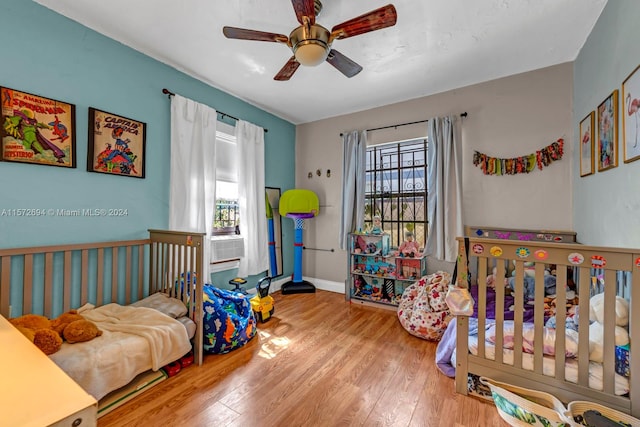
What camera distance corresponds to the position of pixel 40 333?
1.44m

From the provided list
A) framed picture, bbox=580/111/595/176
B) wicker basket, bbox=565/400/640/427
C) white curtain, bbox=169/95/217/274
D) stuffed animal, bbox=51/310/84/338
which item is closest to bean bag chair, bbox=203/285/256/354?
white curtain, bbox=169/95/217/274

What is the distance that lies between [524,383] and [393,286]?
1.79 meters

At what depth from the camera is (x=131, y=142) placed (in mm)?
2293

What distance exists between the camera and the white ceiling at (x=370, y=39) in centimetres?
184

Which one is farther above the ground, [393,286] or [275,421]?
[393,286]

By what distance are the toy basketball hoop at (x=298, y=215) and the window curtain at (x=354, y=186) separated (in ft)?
1.59

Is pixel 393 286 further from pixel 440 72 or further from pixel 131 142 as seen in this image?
pixel 131 142

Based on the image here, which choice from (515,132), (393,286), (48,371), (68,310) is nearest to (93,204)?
(68,310)

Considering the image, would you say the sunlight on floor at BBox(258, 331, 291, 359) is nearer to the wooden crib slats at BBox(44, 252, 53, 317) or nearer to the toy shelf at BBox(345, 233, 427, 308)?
the toy shelf at BBox(345, 233, 427, 308)

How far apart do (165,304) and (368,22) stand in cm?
239

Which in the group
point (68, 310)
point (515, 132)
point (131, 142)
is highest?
point (515, 132)

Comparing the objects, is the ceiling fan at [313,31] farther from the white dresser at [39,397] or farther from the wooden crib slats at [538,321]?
the white dresser at [39,397]

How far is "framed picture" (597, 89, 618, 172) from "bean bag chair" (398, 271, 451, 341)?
1.47 meters

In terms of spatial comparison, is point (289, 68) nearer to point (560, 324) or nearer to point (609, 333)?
point (560, 324)
